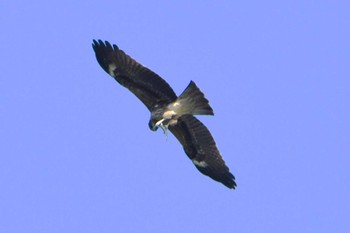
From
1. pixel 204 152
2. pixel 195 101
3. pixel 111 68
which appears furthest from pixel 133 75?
pixel 204 152

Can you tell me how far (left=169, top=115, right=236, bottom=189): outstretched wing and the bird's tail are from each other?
140 centimetres

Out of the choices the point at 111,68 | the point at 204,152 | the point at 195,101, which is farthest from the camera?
the point at 204,152

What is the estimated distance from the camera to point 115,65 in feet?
51.5

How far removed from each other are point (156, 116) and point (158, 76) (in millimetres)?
644

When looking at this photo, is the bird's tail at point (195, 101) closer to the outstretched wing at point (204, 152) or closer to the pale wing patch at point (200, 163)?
the outstretched wing at point (204, 152)

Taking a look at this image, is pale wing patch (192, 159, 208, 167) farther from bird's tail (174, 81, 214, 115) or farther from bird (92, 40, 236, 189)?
bird's tail (174, 81, 214, 115)

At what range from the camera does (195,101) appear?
14938 millimetres

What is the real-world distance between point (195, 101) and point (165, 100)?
2.52 feet

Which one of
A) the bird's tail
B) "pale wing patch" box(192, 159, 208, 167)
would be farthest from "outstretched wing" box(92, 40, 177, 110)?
"pale wing patch" box(192, 159, 208, 167)

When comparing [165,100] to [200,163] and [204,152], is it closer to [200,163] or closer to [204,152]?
[204,152]

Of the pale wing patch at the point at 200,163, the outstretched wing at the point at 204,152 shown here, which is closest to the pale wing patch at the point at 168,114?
the outstretched wing at the point at 204,152

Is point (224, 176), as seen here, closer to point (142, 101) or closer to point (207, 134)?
point (207, 134)

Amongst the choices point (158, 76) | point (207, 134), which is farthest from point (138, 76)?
point (207, 134)

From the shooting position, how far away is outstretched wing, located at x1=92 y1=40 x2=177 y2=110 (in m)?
15.5
